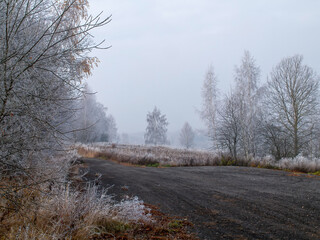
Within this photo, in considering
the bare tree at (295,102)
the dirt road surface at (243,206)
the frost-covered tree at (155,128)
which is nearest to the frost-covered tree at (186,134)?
the frost-covered tree at (155,128)

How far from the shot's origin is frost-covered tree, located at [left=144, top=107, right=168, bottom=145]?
5431 cm

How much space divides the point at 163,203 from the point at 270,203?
89.8 inches

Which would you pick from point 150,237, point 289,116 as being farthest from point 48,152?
point 289,116

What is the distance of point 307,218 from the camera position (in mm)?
4305

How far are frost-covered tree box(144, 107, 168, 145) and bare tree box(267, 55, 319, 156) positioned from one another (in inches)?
1357

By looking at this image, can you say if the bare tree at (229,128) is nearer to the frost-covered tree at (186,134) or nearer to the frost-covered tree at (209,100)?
the frost-covered tree at (209,100)

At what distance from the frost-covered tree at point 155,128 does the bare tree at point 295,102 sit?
113 ft

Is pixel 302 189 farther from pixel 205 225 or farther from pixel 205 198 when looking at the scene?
pixel 205 225

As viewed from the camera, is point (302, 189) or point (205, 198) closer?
point (205, 198)

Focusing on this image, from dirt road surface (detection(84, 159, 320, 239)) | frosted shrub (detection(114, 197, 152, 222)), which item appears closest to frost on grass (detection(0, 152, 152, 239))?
frosted shrub (detection(114, 197, 152, 222))

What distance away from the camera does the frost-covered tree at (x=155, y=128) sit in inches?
2138

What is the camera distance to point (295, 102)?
20.3m

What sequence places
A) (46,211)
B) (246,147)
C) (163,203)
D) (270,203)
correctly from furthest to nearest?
1. (246,147)
2. (163,203)
3. (270,203)
4. (46,211)

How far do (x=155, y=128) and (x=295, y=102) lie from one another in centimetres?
3625
